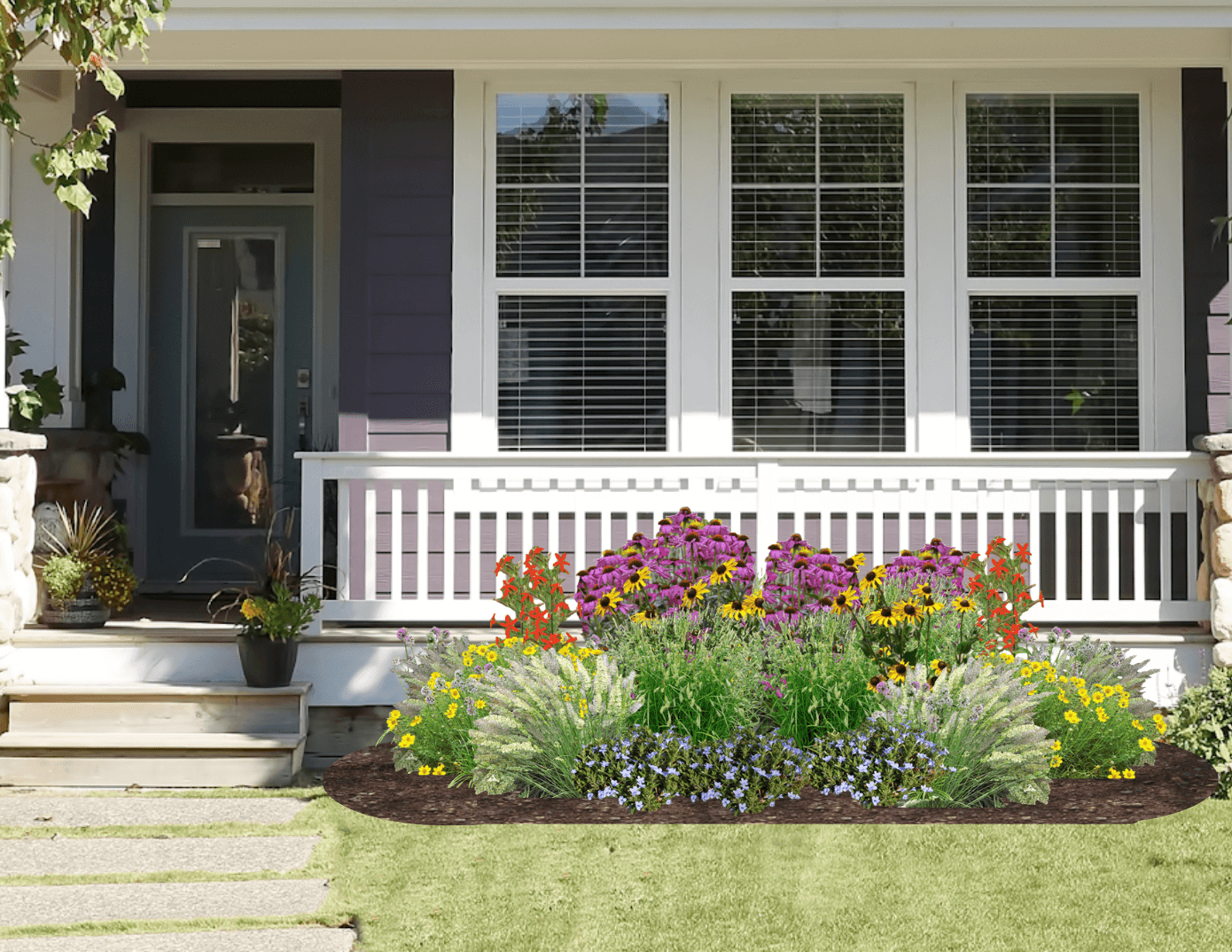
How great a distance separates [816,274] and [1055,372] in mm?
1210

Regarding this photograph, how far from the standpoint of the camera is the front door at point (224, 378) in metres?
7.52

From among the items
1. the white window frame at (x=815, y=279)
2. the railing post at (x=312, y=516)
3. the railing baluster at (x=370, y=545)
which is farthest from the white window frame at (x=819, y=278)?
the railing post at (x=312, y=516)

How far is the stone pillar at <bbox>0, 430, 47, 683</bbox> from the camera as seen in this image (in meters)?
5.39

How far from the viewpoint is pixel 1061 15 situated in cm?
527

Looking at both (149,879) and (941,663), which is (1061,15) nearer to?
(941,663)

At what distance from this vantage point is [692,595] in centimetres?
469

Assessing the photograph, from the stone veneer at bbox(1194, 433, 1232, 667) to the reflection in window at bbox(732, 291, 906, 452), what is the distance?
1.36 meters

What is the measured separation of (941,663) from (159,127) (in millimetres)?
5337

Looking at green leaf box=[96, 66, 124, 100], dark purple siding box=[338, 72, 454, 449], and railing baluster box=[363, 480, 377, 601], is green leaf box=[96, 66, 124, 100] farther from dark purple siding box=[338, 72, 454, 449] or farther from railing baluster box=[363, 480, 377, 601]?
dark purple siding box=[338, 72, 454, 449]

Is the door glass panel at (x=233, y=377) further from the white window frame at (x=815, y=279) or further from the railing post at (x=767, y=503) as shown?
the railing post at (x=767, y=503)

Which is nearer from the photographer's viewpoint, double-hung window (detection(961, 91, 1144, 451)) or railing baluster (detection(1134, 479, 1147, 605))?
railing baluster (detection(1134, 479, 1147, 605))

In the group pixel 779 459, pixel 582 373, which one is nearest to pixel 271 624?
pixel 582 373

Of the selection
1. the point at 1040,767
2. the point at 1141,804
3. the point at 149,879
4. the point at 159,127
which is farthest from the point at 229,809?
the point at 159,127

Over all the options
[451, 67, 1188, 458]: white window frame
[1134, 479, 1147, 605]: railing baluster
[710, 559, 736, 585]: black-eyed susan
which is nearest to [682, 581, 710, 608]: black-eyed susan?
[710, 559, 736, 585]: black-eyed susan
